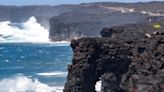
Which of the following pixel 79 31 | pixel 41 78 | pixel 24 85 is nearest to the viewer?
pixel 24 85

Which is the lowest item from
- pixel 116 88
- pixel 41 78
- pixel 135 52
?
pixel 41 78

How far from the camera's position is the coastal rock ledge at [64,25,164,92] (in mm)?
32406

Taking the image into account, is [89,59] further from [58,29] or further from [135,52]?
[58,29]

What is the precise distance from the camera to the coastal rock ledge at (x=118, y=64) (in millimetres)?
32406

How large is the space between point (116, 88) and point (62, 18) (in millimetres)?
161769

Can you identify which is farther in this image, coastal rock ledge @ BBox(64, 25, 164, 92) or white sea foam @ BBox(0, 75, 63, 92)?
white sea foam @ BBox(0, 75, 63, 92)

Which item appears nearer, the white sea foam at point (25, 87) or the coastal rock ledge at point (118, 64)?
the coastal rock ledge at point (118, 64)

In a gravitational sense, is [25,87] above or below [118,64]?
below

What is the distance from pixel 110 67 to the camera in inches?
1411

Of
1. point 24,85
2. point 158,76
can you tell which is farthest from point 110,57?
point 24,85

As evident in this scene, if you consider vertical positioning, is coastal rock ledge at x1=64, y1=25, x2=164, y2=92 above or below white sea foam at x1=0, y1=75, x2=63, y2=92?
above

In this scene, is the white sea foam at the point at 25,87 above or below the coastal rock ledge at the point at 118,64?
below

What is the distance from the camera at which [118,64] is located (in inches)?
1395

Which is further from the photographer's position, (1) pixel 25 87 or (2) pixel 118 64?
(1) pixel 25 87
